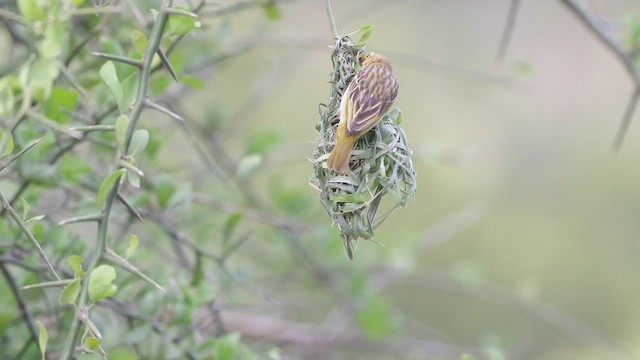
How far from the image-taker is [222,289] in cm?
210

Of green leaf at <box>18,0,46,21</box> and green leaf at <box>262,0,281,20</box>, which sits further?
green leaf at <box>262,0,281,20</box>

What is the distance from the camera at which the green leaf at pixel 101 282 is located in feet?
4.00

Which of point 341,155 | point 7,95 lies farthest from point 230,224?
point 7,95

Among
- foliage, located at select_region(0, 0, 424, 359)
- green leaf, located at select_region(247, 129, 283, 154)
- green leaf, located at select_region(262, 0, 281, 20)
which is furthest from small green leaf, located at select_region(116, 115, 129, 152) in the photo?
green leaf, located at select_region(247, 129, 283, 154)

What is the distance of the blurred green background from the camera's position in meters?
4.60

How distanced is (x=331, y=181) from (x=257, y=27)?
5.72ft

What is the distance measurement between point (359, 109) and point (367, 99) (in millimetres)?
19

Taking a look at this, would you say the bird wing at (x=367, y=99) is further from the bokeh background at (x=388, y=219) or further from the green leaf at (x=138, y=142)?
the green leaf at (x=138, y=142)

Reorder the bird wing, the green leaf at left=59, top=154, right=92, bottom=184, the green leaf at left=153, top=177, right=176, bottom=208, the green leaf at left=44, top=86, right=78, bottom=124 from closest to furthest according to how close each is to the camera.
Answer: the bird wing, the green leaf at left=44, top=86, right=78, bottom=124, the green leaf at left=59, top=154, right=92, bottom=184, the green leaf at left=153, top=177, right=176, bottom=208

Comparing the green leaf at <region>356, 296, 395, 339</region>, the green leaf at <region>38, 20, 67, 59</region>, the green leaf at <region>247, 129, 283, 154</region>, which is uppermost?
the green leaf at <region>38, 20, 67, 59</region>

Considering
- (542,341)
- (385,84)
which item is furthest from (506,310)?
(385,84)

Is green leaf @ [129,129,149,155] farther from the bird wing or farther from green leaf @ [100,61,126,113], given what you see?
the bird wing

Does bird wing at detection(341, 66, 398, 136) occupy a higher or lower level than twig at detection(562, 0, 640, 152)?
higher

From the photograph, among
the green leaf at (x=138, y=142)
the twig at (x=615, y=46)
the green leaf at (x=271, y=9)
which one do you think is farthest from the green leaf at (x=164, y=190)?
the twig at (x=615, y=46)
